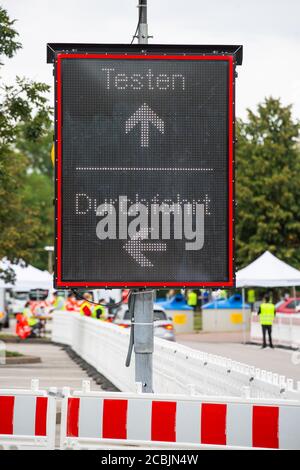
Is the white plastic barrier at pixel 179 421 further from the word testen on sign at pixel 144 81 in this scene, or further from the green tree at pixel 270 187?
the green tree at pixel 270 187

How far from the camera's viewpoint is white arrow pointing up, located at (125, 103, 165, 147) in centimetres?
1180

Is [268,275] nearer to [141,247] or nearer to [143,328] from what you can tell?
[143,328]

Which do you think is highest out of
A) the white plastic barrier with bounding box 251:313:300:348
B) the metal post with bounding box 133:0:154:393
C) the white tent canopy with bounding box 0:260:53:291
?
the metal post with bounding box 133:0:154:393

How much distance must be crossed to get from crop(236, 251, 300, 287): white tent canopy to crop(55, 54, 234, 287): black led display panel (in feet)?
101

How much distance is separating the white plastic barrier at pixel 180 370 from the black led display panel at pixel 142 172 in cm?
102

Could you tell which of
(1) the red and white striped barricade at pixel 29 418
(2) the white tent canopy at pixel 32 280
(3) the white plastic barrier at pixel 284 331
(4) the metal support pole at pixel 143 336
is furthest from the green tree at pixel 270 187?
(1) the red and white striped barricade at pixel 29 418

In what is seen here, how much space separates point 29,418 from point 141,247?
202 centimetres

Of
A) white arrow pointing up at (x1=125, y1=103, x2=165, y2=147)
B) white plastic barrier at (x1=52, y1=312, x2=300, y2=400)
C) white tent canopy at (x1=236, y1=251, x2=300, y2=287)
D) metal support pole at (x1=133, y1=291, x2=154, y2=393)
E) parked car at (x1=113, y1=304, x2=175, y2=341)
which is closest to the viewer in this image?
white plastic barrier at (x1=52, y1=312, x2=300, y2=400)

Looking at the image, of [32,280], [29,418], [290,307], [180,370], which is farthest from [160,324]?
[29,418]

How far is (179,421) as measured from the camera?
32.6 feet

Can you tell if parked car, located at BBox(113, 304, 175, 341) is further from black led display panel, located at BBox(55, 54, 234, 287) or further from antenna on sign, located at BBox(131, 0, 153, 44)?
black led display panel, located at BBox(55, 54, 234, 287)

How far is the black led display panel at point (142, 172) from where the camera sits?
11.7m

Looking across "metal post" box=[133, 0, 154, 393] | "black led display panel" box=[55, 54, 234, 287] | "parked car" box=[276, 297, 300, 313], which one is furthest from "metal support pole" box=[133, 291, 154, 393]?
"parked car" box=[276, 297, 300, 313]

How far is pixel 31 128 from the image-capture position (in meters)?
27.8
